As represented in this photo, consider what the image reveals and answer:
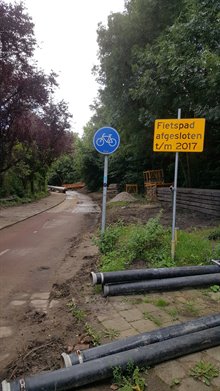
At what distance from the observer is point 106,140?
24.1 ft

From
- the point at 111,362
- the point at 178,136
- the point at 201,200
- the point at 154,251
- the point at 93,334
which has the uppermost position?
the point at 178,136

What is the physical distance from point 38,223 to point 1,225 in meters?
1.68

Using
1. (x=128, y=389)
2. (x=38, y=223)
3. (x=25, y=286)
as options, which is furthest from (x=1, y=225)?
(x=128, y=389)

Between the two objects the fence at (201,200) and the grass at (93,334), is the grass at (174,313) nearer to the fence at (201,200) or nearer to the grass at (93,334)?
the grass at (93,334)

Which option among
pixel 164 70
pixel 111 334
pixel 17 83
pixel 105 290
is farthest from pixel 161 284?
pixel 17 83

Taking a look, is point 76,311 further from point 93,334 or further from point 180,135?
point 180,135

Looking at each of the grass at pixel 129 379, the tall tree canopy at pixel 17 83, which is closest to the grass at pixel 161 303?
the grass at pixel 129 379

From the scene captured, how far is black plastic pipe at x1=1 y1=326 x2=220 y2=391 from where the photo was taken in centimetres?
261

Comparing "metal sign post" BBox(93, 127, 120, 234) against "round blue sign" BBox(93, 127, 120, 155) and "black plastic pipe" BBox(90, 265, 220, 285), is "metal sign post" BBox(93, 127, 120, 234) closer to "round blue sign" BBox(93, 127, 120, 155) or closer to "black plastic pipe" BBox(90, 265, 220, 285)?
"round blue sign" BBox(93, 127, 120, 155)

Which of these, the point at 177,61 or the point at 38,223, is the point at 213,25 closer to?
the point at 177,61

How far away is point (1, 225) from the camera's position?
12.2 meters

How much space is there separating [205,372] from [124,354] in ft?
2.27

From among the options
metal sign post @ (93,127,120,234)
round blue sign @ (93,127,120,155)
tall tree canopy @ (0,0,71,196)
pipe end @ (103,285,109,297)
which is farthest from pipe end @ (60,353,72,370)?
tall tree canopy @ (0,0,71,196)

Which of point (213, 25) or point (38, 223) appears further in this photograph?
point (38, 223)
